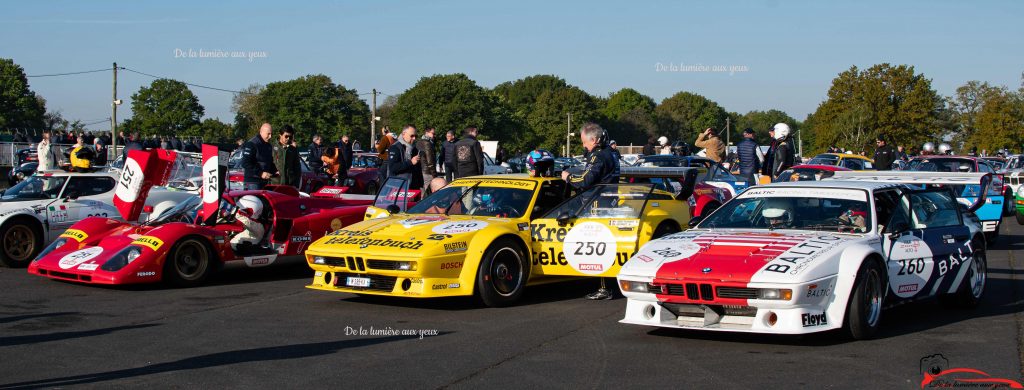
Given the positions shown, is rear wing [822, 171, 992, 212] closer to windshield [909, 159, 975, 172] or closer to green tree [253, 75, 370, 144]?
windshield [909, 159, 975, 172]

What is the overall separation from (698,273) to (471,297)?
132 inches

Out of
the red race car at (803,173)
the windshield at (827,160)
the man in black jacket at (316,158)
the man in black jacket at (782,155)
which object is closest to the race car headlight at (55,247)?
the man in black jacket at (782,155)

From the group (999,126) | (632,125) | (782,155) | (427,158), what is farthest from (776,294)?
(632,125)

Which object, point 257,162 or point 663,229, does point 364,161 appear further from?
point 663,229

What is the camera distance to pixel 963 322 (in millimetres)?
7906

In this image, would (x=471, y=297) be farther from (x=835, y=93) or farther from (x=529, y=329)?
(x=835, y=93)

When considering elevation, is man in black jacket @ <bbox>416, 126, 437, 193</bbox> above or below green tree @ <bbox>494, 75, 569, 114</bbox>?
below

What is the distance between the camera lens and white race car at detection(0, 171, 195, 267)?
→ 12.4 metres

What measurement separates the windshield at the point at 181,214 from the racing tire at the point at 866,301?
24.5 ft

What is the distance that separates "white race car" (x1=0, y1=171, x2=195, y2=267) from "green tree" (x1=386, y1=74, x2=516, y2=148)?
253ft

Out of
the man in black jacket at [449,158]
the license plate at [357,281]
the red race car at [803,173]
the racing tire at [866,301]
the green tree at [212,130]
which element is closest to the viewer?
the racing tire at [866,301]

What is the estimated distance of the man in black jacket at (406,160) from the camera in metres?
14.9

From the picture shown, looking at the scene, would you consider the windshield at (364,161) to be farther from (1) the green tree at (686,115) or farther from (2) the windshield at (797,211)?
(1) the green tree at (686,115)

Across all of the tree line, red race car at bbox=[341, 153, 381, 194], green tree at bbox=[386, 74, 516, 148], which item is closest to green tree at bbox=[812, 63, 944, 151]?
the tree line
